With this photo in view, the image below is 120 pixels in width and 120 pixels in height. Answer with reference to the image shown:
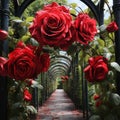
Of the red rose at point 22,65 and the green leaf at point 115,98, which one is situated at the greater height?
the red rose at point 22,65

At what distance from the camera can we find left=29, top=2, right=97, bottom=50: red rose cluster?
2.25 m

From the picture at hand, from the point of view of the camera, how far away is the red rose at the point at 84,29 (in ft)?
7.80

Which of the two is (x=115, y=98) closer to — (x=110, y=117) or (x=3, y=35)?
(x=110, y=117)

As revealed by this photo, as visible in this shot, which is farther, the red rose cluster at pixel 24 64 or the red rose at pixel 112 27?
the red rose at pixel 112 27

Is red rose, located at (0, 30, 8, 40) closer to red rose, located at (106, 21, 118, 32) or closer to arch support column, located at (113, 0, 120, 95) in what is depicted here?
red rose, located at (106, 21, 118, 32)

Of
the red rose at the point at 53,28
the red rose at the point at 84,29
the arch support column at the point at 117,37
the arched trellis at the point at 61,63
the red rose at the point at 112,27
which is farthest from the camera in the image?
the arched trellis at the point at 61,63

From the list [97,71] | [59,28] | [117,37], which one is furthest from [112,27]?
[59,28]

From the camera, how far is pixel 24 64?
7.61ft

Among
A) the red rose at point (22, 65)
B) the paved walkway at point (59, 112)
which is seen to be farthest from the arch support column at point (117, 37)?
the paved walkway at point (59, 112)

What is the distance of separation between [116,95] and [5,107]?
2.87ft

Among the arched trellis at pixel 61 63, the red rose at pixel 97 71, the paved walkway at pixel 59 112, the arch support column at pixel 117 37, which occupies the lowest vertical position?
the paved walkway at pixel 59 112

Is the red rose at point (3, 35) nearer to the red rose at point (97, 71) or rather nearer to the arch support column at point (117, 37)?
the red rose at point (97, 71)

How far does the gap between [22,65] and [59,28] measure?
0.35 meters

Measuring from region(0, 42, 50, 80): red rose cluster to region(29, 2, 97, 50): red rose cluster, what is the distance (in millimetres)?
115
